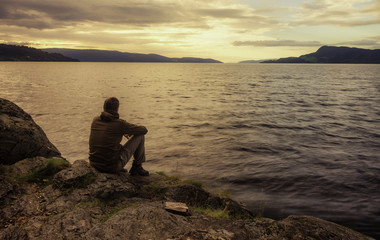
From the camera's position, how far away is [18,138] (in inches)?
297

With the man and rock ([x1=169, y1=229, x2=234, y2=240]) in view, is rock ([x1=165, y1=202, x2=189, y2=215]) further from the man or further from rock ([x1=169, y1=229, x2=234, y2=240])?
the man

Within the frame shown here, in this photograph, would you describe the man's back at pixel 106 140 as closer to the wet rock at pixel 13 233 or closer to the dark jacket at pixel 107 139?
the dark jacket at pixel 107 139

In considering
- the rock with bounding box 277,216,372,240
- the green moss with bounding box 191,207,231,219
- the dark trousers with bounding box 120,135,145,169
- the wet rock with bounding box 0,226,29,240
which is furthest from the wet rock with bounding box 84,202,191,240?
the rock with bounding box 277,216,372,240

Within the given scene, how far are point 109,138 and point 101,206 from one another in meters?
1.97

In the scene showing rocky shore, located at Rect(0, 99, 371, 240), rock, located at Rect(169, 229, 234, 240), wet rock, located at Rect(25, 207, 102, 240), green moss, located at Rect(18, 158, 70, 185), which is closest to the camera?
rock, located at Rect(169, 229, 234, 240)

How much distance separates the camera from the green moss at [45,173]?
6867 millimetres

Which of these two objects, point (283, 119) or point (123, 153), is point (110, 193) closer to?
point (123, 153)

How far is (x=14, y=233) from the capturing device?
14.4 ft

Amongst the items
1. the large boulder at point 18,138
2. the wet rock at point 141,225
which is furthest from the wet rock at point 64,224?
the large boulder at point 18,138

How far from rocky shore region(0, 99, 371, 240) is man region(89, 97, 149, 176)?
13.2 inches

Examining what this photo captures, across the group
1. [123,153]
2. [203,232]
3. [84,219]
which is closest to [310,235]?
[203,232]

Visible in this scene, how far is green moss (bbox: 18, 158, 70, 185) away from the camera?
22.5 feet

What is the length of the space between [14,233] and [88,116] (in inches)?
840

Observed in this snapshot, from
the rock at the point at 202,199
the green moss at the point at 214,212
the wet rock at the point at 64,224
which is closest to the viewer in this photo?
the wet rock at the point at 64,224
